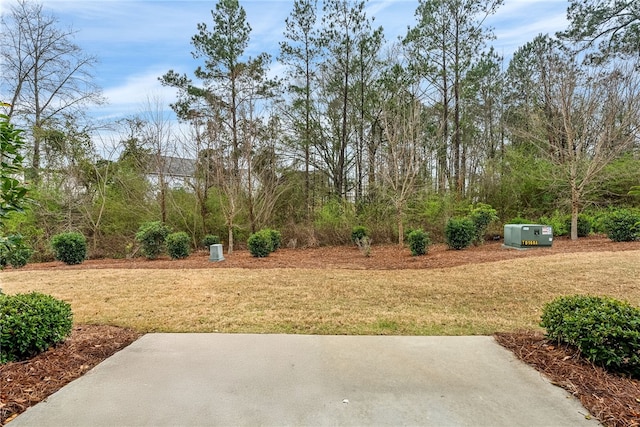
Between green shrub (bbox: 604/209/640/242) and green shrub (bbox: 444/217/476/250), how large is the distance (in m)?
3.48

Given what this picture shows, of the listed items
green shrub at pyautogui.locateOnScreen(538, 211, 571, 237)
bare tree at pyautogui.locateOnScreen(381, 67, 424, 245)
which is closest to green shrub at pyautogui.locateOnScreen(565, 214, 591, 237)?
green shrub at pyautogui.locateOnScreen(538, 211, 571, 237)

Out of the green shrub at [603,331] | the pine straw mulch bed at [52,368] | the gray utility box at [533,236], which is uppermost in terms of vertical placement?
the gray utility box at [533,236]

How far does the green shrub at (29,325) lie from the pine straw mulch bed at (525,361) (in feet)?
0.31

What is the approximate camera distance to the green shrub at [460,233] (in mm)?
8688

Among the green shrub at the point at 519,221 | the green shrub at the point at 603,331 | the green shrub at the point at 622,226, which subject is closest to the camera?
the green shrub at the point at 603,331

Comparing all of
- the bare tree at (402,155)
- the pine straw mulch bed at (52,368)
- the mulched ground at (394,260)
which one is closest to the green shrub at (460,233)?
the mulched ground at (394,260)

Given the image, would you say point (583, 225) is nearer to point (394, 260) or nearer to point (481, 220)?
point (481, 220)

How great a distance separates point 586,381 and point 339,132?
545 inches

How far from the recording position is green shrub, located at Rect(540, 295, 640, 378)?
2227 millimetres

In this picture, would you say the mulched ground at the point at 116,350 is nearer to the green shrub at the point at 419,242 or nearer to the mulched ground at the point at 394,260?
the mulched ground at the point at 394,260

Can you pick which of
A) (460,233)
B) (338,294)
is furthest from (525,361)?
(460,233)

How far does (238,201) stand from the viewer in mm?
10398

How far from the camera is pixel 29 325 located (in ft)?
7.91

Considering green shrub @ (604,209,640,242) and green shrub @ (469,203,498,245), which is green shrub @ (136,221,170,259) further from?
green shrub @ (604,209,640,242)
